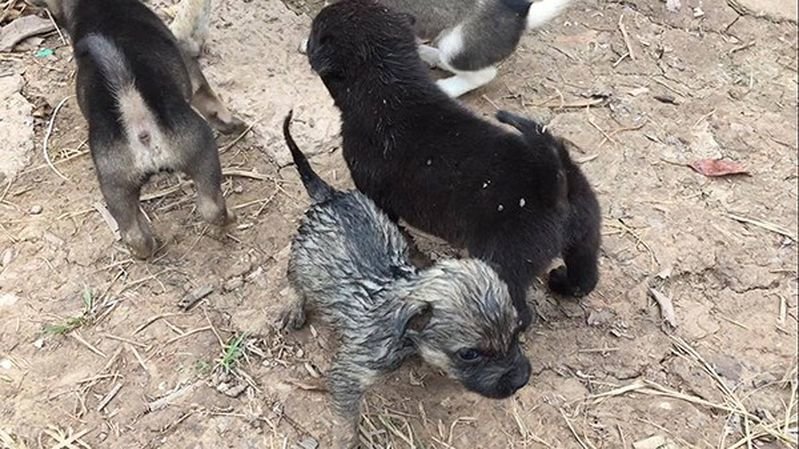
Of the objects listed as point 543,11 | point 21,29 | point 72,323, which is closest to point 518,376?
point 72,323

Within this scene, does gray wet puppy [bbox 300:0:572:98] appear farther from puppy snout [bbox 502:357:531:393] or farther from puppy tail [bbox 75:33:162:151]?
puppy snout [bbox 502:357:531:393]

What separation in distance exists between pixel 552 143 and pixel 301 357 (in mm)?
1758

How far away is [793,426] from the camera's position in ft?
13.9

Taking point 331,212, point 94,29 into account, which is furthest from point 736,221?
point 94,29

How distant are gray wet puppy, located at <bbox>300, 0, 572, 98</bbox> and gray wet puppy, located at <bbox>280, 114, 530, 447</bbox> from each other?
1.76 meters

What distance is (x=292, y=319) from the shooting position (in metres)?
4.62

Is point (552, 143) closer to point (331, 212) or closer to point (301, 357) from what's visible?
point (331, 212)

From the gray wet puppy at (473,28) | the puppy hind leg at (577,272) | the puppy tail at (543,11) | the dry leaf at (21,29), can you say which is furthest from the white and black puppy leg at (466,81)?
the dry leaf at (21,29)

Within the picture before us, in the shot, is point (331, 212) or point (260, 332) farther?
point (260, 332)

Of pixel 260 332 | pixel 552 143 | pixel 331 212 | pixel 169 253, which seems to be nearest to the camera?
pixel 552 143

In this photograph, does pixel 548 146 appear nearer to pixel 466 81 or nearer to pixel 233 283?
pixel 233 283

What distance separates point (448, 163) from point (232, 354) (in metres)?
1.53

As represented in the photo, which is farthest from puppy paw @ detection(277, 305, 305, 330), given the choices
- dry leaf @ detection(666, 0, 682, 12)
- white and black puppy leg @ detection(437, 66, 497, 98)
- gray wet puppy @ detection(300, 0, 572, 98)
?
dry leaf @ detection(666, 0, 682, 12)

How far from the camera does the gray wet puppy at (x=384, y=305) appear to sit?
3.65 metres
